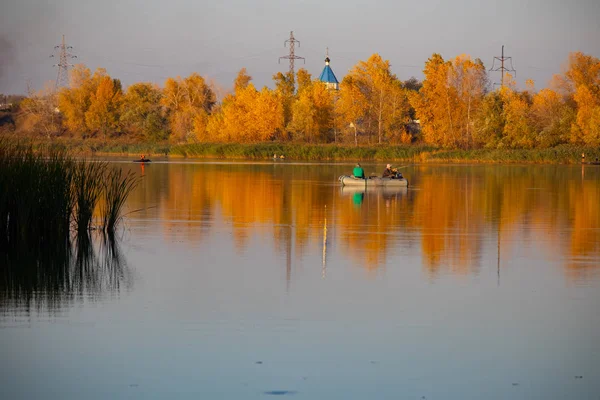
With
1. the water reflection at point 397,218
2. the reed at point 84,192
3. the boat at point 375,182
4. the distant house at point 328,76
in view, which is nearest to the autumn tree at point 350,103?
the water reflection at point 397,218

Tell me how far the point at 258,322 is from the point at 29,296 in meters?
3.55

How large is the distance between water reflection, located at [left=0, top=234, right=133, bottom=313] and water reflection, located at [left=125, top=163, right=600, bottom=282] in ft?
8.51

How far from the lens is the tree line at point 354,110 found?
8312cm

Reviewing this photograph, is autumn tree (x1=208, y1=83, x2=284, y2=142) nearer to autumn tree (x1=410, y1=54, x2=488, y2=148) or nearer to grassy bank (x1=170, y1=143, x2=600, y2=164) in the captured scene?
grassy bank (x1=170, y1=143, x2=600, y2=164)

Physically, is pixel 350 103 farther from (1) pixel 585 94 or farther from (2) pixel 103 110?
(2) pixel 103 110

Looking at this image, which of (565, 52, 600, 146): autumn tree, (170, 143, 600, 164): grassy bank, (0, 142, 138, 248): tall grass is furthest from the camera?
(565, 52, 600, 146): autumn tree

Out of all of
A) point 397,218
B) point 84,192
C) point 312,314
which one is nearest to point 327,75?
point 397,218

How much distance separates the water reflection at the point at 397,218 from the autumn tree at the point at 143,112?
230ft

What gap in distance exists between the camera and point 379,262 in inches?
636

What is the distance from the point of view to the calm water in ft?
29.1

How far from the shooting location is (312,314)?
11.7 m

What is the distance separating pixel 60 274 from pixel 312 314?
4.82 metres

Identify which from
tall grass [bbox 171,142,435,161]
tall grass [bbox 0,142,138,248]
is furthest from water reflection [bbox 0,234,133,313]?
tall grass [bbox 171,142,435,161]

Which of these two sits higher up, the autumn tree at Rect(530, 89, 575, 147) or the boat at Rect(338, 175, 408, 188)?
the autumn tree at Rect(530, 89, 575, 147)
